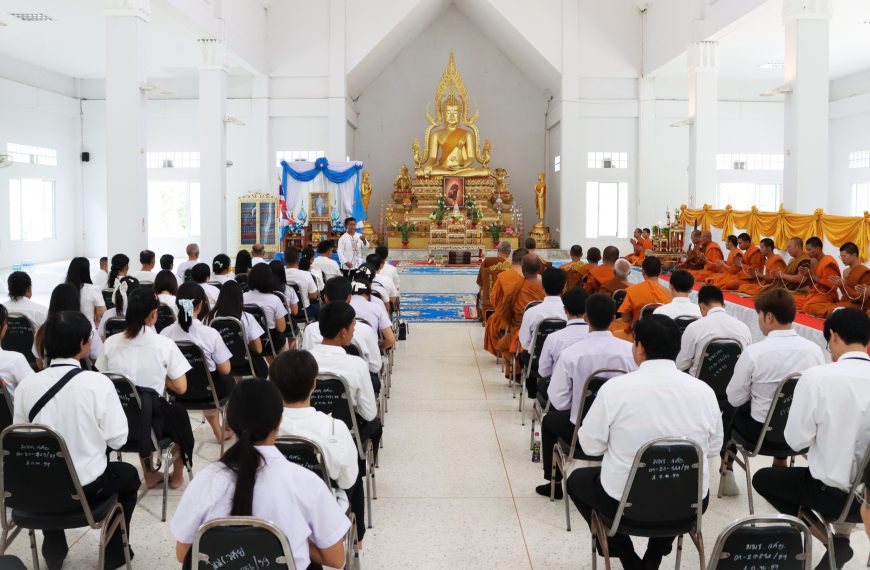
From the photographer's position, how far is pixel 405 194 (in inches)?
747

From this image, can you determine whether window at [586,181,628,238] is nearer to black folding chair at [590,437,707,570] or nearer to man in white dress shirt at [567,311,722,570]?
man in white dress shirt at [567,311,722,570]

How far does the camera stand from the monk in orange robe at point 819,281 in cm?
807

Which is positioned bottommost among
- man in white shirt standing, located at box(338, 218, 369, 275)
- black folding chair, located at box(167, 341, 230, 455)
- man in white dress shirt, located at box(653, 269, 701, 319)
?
black folding chair, located at box(167, 341, 230, 455)

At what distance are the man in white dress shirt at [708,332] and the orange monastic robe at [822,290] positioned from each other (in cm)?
352

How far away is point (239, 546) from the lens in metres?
2.16

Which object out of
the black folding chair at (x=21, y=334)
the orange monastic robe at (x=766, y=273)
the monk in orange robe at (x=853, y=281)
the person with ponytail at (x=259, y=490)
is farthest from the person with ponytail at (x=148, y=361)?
the orange monastic robe at (x=766, y=273)

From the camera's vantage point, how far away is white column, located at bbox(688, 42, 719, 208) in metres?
13.9

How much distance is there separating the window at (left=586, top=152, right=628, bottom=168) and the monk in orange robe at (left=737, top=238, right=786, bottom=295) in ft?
25.0

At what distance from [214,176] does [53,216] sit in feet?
22.1

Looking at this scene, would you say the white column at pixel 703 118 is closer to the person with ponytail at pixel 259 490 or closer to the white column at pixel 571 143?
the white column at pixel 571 143

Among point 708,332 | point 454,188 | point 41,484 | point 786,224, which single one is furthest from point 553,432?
point 454,188

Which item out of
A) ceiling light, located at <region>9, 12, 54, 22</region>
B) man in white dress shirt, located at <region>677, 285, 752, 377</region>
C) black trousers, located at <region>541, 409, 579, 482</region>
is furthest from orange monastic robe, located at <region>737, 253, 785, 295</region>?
ceiling light, located at <region>9, 12, 54, 22</region>

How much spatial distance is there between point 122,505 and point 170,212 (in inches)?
687

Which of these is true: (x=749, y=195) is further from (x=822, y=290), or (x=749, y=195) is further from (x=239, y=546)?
(x=239, y=546)
